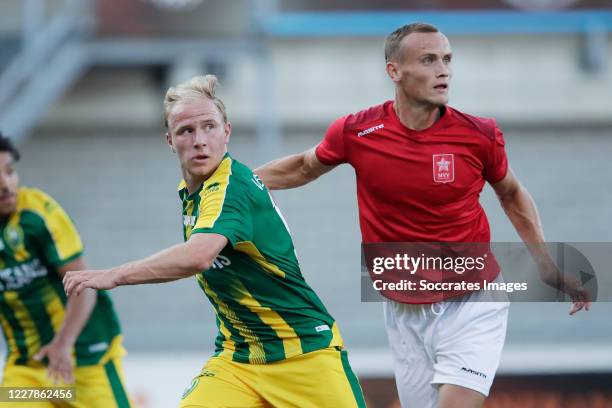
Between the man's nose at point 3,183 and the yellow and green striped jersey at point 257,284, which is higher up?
the man's nose at point 3,183

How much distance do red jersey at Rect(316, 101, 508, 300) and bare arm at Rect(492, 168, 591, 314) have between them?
173 mm

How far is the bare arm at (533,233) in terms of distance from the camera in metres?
5.42

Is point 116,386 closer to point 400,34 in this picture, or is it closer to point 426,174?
point 426,174

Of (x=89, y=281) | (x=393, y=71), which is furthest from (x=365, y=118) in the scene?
(x=89, y=281)

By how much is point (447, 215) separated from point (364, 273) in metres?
0.61

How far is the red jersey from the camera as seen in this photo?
17.0ft

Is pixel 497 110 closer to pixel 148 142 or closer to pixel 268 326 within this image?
pixel 148 142

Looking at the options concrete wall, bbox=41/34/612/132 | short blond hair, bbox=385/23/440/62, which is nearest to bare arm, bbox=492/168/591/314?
short blond hair, bbox=385/23/440/62

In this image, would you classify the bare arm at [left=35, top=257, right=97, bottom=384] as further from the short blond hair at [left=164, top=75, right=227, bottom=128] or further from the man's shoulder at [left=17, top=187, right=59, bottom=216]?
the short blond hair at [left=164, top=75, right=227, bottom=128]

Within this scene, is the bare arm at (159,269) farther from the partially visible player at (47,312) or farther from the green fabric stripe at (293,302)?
the partially visible player at (47,312)

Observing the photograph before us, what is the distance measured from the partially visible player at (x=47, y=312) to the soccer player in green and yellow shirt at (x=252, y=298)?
1266mm

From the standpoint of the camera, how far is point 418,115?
528cm

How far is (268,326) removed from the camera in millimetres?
4844

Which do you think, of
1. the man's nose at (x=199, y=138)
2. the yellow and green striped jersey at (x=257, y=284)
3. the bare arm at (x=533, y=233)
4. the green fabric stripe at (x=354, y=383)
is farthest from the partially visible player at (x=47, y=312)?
the bare arm at (x=533, y=233)
